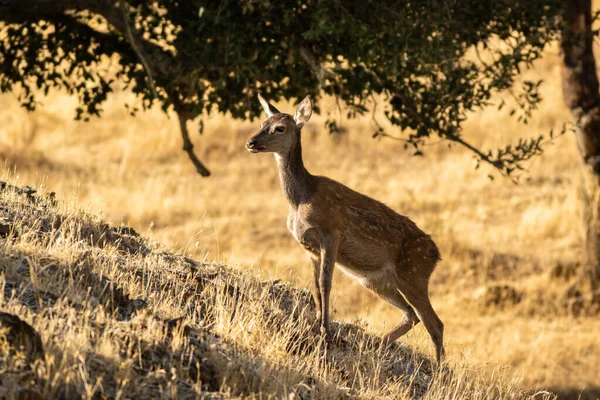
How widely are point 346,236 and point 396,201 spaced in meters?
13.1

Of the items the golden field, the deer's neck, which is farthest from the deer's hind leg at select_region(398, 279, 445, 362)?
the golden field

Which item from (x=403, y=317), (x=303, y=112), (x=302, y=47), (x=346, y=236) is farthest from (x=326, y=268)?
(x=302, y=47)

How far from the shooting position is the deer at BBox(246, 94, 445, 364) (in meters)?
9.08

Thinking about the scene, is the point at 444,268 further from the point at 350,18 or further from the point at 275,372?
the point at 275,372

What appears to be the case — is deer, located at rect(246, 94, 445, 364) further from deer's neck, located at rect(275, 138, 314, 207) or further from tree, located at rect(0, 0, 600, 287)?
tree, located at rect(0, 0, 600, 287)

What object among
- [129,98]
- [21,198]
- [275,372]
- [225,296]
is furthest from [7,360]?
[129,98]

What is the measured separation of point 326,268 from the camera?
8.91 m

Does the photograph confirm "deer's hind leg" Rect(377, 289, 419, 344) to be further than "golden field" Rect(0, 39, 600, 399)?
No

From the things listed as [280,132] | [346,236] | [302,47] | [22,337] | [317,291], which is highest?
[302,47]

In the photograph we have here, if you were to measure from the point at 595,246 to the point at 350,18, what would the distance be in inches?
323

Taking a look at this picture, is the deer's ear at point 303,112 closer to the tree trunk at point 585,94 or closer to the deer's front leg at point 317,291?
the deer's front leg at point 317,291

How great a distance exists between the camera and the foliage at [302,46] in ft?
39.3

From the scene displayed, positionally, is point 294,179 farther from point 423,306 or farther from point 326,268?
point 423,306

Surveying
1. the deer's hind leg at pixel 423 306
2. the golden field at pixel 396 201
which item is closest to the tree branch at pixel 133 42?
the golden field at pixel 396 201
